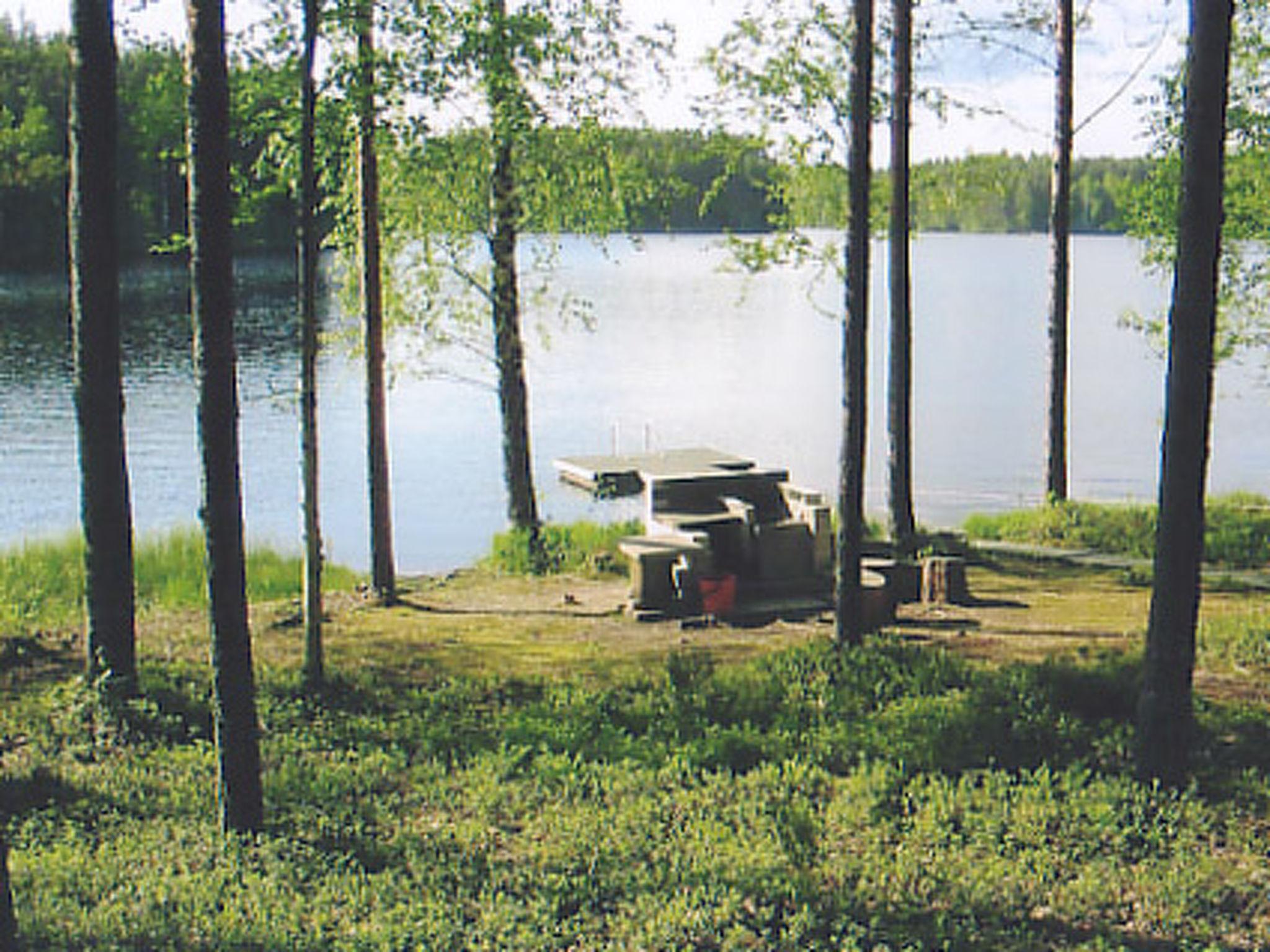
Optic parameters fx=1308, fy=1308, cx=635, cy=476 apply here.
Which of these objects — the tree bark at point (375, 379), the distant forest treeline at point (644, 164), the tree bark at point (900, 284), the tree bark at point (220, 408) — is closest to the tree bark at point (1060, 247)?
the distant forest treeline at point (644, 164)

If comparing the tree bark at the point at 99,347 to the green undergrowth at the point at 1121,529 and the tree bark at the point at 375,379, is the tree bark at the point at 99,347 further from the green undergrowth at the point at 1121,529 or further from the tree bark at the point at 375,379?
the green undergrowth at the point at 1121,529

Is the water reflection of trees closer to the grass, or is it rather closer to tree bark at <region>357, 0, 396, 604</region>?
tree bark at <region>357, 0, 396, 604</region>

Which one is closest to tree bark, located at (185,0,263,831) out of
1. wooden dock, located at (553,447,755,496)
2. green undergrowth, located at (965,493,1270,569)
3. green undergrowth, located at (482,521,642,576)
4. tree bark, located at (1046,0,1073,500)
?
green undergrowth, located at (482,521,642,576)

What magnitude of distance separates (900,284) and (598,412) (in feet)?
65.0

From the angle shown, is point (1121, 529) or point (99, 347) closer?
point (99, 347)

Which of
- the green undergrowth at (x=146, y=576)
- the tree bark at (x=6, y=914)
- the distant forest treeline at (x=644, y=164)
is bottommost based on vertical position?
the green undergrowth at (x=146, y=576)

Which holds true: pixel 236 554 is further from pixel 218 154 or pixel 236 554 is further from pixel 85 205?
pixel 85 205

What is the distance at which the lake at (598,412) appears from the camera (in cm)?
2444

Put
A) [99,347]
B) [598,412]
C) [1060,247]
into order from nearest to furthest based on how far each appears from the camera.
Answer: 1. [99,347]
2. [1060,247]
3. [598,412]

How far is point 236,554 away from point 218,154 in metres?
2.02

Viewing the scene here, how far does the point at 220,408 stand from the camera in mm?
6586

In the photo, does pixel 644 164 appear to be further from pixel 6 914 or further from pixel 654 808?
pixel 6 914

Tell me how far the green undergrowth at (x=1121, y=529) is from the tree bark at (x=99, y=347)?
39.3ft

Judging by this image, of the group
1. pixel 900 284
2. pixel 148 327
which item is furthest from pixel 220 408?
pixel 148 327
